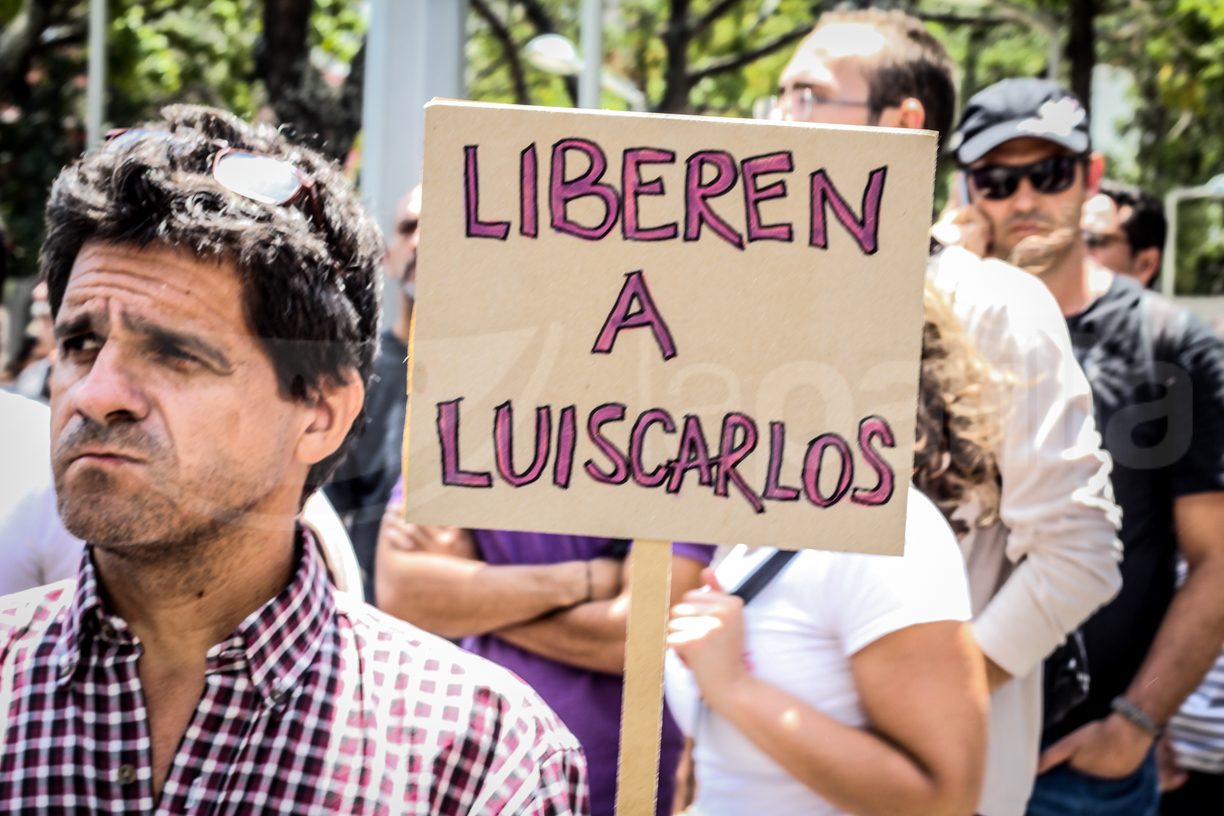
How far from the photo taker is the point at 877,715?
1481mm

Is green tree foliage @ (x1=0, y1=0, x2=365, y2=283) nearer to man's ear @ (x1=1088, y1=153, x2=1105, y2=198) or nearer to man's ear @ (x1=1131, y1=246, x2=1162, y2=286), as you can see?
man's ear @ (x1=1088, y1=153, x2=1105, y2=198)

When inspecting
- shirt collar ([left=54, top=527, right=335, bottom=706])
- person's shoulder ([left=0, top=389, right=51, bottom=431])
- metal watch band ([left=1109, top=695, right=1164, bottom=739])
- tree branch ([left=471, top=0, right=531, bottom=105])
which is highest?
tree branch ([left=471, top=0, right=531, bottom=105])

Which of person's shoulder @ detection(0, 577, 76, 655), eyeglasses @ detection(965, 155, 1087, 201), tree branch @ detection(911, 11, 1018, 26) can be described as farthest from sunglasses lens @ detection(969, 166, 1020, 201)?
person's shoulder @ detection(0, 577, 76, 655)

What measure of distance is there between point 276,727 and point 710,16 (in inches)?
66.7

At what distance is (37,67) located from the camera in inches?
91.6


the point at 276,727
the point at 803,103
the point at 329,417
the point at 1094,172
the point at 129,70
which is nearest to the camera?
the point at 276,727

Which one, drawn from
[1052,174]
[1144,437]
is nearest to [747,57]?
[1052,174]

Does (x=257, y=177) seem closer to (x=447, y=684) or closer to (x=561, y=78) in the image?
(x=447, y=684)

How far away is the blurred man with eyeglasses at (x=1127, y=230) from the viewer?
231 cm

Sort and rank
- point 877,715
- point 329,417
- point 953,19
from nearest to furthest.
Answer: point 329,417 → point 877,715 → point 953,19

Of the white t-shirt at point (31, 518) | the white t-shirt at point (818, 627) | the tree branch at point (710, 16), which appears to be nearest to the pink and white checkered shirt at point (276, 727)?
the white t-shirt at point (31, 518)

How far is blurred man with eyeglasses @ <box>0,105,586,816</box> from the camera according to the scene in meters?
1.17

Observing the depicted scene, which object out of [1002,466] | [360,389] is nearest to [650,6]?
[1002,466]

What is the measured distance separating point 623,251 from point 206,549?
0.51 meters
